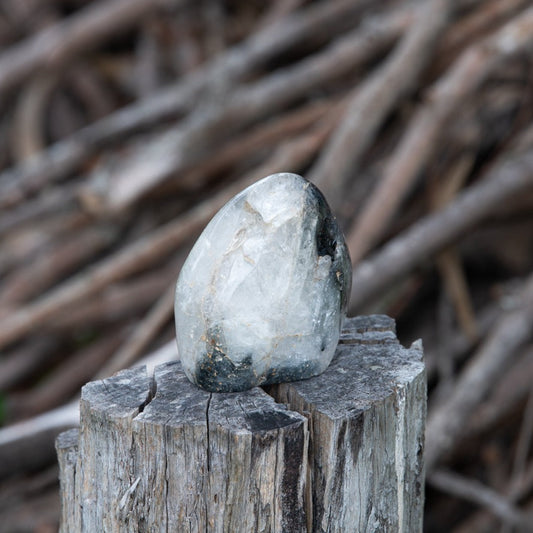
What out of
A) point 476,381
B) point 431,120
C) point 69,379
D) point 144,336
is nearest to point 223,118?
point 431,120

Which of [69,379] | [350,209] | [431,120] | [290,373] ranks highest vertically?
[431,120]

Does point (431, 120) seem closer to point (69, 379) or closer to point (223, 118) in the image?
point (223, 118)

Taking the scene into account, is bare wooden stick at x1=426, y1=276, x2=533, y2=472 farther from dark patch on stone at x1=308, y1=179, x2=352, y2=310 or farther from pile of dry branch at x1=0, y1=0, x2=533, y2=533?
dark patch on stone at x1=308, y1=179, x2=352, y2=310

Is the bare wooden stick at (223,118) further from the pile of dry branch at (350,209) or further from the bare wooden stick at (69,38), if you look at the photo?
the bare wooden stick at (69,38)

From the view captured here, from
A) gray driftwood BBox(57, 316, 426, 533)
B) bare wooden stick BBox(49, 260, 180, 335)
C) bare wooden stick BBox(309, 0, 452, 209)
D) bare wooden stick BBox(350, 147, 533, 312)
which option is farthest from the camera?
bare wooden stick BBox(49, 260, 180, 335)

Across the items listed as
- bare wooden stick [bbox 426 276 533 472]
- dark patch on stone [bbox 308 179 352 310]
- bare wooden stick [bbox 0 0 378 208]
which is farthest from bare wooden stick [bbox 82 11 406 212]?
dark patch on stone [bbox 308 179 352 310]

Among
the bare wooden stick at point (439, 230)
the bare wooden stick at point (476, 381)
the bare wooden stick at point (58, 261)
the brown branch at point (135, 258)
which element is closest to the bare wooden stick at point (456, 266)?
the bare wooden stick at point (439, 230)

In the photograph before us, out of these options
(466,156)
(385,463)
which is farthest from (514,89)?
(385,463)
